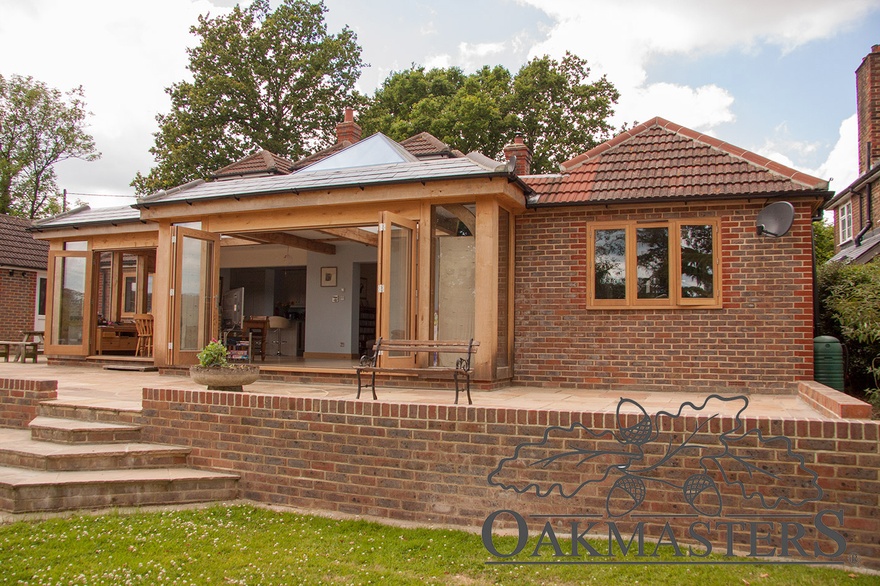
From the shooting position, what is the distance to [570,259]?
9758 mm

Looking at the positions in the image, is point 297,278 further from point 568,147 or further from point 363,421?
point 568,147

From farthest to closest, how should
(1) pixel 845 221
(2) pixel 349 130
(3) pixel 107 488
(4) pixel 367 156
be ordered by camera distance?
1. (1) pixel 845 221
2. (2) pixel 349 130
3. (4) pixel 367 156
4. (3) pixel 107 488

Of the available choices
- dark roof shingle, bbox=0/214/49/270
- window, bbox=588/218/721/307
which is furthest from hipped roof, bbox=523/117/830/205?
dark roof shingle, bbox=0/214/49/270

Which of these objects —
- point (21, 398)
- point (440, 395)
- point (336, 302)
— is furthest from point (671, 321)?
point (336, 302)

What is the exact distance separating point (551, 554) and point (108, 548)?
3185 mm

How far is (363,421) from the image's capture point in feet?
19.8

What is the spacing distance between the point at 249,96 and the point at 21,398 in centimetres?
2420

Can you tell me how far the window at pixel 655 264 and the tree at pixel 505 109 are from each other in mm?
18707

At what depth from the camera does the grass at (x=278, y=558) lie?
14.5 feet

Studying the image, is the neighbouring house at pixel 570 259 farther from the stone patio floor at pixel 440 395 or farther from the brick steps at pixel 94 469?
the brick steps at pixel 94 469

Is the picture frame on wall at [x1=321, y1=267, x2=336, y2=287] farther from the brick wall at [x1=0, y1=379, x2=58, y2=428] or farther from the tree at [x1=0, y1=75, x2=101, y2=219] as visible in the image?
the tree at [x1=0, y1=75, x2=101, y2=219]

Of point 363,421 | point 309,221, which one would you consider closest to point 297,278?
point 309,221

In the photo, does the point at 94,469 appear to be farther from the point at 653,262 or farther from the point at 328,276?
the point at 328,276

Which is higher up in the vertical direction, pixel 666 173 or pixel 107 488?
pixel 666 173
